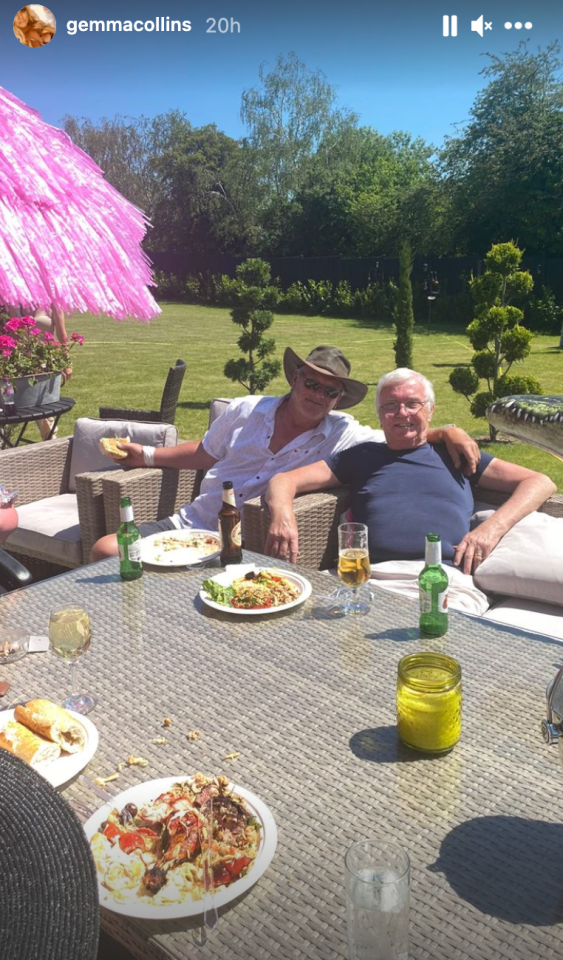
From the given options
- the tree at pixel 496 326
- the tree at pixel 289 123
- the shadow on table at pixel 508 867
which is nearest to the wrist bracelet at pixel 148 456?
the shadow on table at pixel 508 867

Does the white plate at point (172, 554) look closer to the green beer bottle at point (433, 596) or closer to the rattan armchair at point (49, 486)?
the green beer bottle at point (433, 596)

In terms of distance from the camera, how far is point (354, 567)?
7.13ft

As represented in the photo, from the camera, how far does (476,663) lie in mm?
1804

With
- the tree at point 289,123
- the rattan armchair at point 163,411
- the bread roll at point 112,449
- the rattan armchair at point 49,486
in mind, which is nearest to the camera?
the rattan armchair at point 49,486

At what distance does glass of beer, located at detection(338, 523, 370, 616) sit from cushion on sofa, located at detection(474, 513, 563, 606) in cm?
80

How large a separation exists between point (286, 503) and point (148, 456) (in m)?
1.02

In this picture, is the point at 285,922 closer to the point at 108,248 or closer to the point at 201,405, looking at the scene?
the point at 108,248

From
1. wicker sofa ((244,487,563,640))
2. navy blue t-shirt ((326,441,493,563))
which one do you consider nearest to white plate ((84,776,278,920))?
wicker sofa ((244,487,563,640))

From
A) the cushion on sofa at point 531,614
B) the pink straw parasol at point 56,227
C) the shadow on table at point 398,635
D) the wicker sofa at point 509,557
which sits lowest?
the cushion on sofa at point 531,614

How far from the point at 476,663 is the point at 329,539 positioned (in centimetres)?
143

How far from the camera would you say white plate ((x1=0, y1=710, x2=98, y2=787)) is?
1.42 metres

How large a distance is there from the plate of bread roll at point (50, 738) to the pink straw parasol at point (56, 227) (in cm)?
98

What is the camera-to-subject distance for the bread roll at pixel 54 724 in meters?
1.50

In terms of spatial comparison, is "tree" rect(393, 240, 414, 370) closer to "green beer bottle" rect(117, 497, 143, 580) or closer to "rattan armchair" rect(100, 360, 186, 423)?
"rattan armchair" rect(100, 360, 186, 423)
